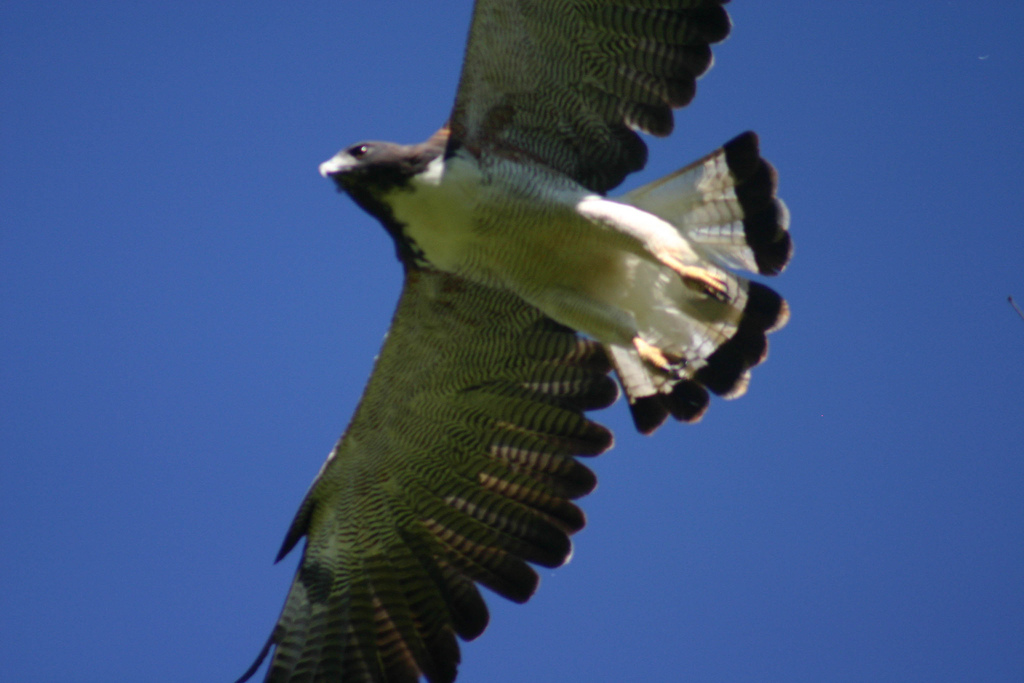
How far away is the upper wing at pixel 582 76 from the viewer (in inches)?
221

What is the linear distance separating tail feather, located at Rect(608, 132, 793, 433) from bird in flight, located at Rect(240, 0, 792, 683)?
1cm

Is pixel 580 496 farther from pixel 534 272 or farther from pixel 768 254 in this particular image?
pixel 768 254

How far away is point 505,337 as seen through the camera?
257 inches

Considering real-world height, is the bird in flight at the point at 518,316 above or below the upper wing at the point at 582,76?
below

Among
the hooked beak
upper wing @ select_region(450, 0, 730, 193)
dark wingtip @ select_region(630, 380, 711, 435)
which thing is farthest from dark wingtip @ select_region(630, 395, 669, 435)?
the hooked beak

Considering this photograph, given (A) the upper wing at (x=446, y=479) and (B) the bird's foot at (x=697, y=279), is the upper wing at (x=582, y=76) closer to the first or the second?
(B) the bird's foot at (x=697, y=279)

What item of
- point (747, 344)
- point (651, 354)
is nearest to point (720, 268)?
point (747, 344)

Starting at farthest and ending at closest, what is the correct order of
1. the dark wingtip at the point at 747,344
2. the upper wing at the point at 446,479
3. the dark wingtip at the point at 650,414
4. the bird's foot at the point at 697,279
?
1. the dark wingtip at the point at 650,414
2. the upper wing at the point at 446,479
3. the dark wingtip at the point at 747,344
4. the bird's foot at the point at 697,279

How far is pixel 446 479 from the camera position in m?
6.62

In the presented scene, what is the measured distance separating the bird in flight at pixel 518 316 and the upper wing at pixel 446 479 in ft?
0.04

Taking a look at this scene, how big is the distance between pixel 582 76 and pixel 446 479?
2779 millimetres

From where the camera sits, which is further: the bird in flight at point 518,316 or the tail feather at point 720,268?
the tail feather at point 720,268

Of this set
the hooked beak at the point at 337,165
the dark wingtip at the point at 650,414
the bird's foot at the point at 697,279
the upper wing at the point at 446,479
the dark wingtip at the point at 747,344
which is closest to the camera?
the hooked beak at the point at 337,165

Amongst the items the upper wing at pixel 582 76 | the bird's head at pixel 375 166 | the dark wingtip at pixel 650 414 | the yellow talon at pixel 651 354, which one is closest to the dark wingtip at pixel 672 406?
the dark wingtip at pixel 650 414
